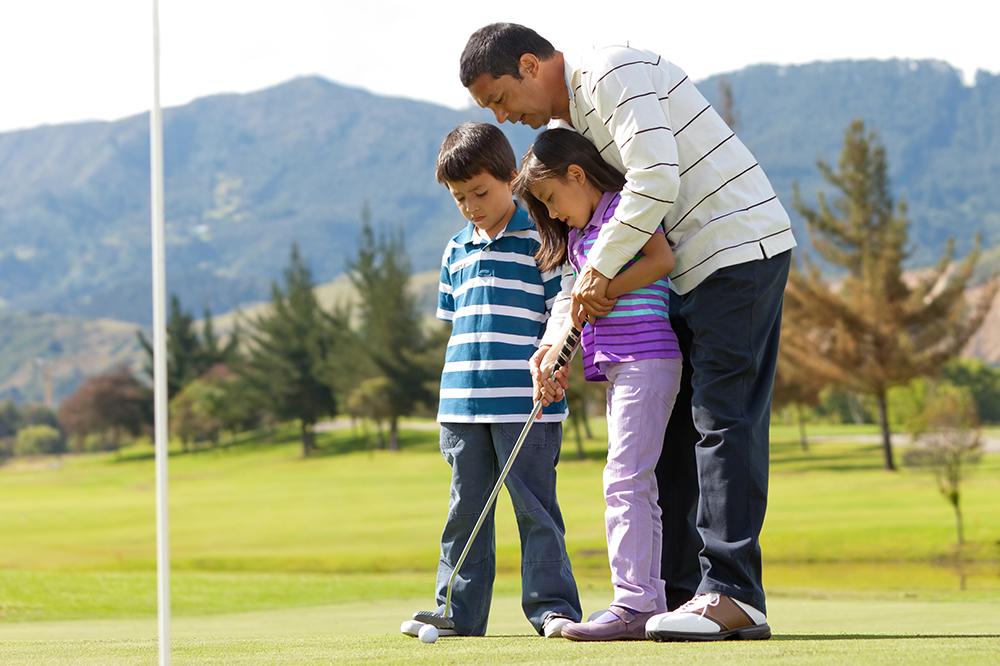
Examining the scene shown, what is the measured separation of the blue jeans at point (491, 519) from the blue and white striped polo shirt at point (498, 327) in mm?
66

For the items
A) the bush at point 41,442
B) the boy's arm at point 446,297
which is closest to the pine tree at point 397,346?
the bush at point 41,442

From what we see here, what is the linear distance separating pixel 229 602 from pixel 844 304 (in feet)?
93.6

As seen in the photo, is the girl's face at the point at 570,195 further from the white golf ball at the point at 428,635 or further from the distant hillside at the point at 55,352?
the distant hillside at the point at 55,352

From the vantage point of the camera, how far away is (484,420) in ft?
12.8

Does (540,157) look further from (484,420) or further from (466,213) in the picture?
(484,420)

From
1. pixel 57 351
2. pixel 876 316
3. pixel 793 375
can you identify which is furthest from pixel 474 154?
pixel 57 351

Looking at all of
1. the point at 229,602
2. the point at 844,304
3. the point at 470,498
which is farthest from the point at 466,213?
the point at 844,304

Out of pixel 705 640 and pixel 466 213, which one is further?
pixel 466 213

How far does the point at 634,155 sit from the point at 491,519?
4.71 ft

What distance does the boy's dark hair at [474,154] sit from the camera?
3861mm

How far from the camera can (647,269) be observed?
3268 mm

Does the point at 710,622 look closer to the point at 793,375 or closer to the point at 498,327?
the point at 498,327

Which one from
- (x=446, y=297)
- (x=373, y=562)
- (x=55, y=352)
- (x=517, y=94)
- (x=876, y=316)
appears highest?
(x=55, y=352)

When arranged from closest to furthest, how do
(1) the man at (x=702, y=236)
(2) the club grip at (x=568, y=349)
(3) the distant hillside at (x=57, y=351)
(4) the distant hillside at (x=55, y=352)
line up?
1. (1) the man at (x=702, y=236)
2. (2) the club grip at (x=568, y=349)
3. (3) the distant hillside at (x=57, y=351)
4. (4) the distant hillside at (x=55, y=352)
